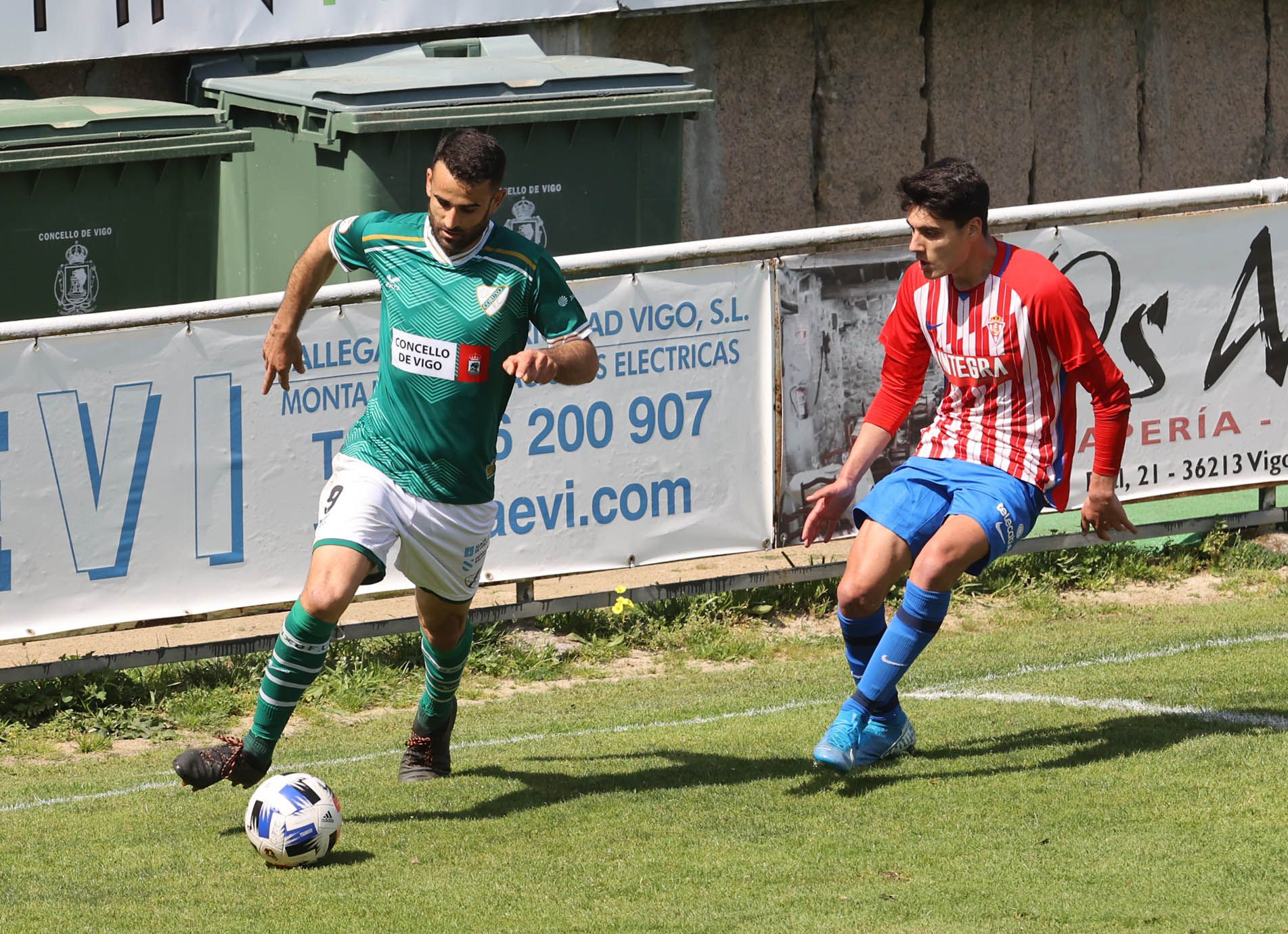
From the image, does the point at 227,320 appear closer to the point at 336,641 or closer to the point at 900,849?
the point at 336,641

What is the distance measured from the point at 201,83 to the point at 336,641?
404 centimetres

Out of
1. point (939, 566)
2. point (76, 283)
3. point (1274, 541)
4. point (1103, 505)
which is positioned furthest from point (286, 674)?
point (1274, 541)

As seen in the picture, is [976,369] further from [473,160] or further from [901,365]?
[473,160]

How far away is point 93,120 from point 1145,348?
17.1 feet

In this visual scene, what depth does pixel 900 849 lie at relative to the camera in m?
4.88

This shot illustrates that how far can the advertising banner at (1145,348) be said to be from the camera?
836 centimetres

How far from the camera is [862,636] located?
599 cm

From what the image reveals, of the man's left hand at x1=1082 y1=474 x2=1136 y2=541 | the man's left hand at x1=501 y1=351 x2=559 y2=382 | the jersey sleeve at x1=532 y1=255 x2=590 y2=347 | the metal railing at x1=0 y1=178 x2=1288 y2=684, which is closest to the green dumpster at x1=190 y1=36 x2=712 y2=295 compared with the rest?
the metal railing at x1=0 y1=178 x2=1288 y2=684

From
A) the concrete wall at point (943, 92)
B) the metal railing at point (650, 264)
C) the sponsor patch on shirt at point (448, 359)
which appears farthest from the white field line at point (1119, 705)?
the concrete wall at point (943, 92)

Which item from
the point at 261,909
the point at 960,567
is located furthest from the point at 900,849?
the point at 261,909

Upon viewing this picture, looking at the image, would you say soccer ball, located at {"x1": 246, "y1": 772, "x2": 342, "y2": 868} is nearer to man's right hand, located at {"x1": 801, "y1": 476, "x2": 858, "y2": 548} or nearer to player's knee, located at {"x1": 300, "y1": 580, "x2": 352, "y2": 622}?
player's knee, located at {"x1": 300, "y1": 580, "x2": 352, "y2": 622}

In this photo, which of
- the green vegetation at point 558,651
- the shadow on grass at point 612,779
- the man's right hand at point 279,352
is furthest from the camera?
the green vegetation at point 558,651

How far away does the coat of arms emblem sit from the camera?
952 cm

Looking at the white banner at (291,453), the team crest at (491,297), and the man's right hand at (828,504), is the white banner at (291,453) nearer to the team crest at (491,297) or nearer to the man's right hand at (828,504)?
the team crest at (491,297)
